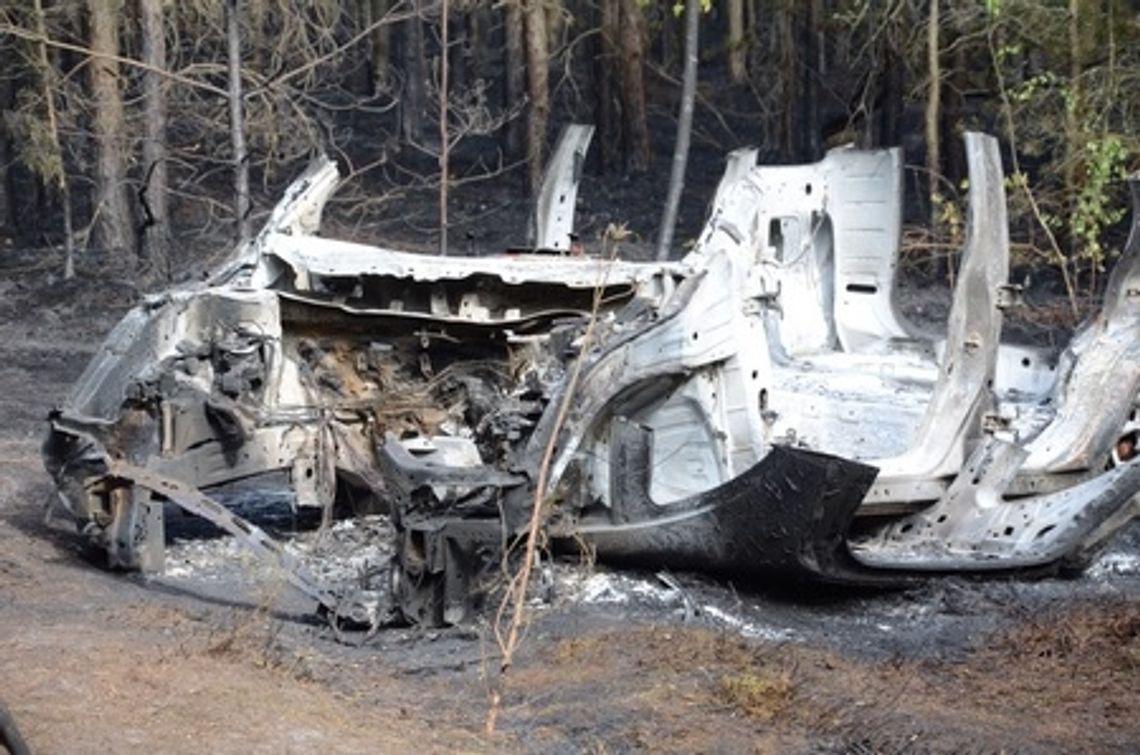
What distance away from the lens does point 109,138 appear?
20203 mm

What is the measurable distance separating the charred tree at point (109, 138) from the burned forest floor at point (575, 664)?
1013 centimetres

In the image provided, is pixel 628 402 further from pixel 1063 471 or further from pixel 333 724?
pixel 333 724

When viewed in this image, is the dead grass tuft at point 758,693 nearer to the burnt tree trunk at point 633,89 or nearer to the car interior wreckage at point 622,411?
the car interior wreckage at point 622,411

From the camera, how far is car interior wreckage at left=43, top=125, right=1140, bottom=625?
349 inches

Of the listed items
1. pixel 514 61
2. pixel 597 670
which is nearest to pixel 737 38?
pixel 514 61

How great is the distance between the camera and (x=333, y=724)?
6602mm

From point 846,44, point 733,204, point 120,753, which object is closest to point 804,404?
point 733,204

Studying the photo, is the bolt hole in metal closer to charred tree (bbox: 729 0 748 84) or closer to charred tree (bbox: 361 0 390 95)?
charred tree (bbox: 729 0 748 84)

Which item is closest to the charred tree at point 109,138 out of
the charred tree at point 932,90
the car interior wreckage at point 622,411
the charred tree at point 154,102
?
the charred tree at point 154,102

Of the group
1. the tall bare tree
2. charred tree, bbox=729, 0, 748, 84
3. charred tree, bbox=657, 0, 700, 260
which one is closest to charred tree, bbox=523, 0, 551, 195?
charred tree, bbox=657, 0, 700, 260

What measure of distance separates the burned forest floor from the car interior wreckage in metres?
0.29

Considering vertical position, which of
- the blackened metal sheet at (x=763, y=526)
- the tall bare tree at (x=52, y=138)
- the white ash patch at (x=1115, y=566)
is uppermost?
the tall bare tree at (x=52, y=138)

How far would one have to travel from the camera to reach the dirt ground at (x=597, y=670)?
21.7 ft

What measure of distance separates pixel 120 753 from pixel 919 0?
18.7 meters
